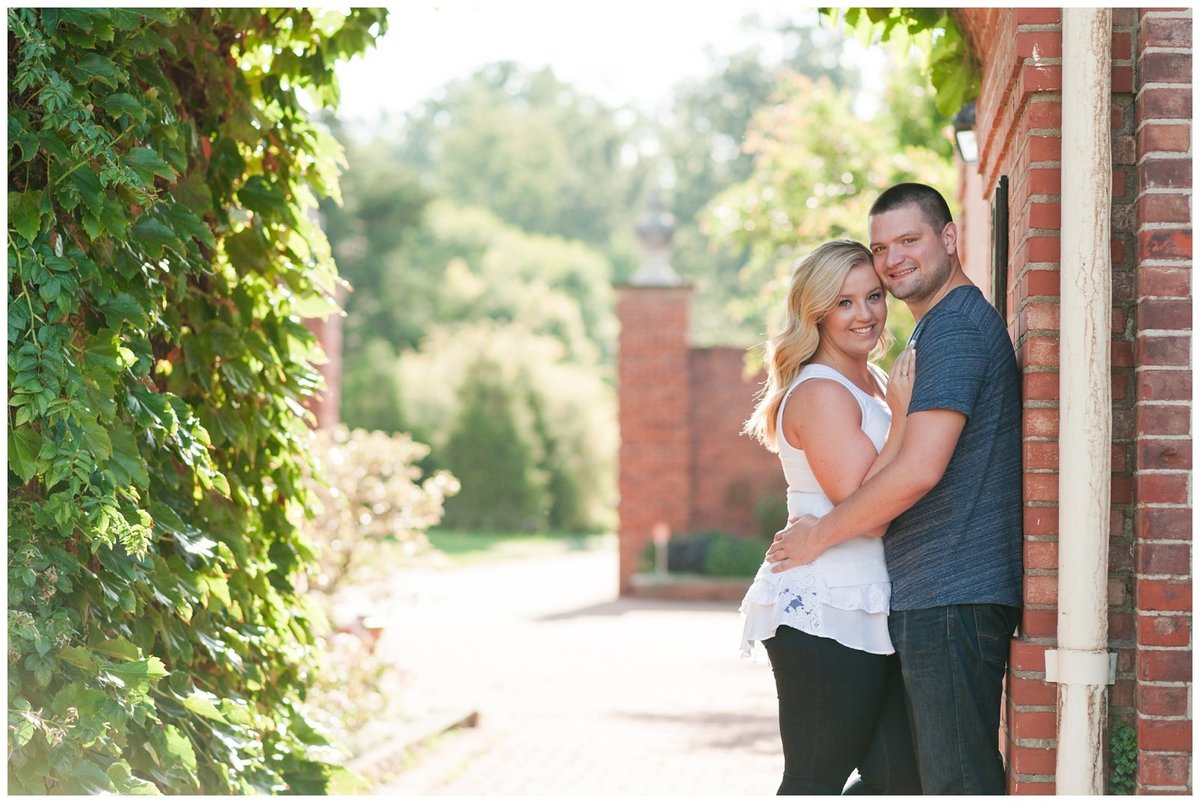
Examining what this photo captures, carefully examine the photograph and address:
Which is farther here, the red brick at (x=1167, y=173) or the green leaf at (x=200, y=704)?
the green leaf at (x=200, y=704)

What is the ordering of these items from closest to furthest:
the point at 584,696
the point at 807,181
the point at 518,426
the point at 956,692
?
1. the point at 956,692
2. the point at 584,696
3. the point at 807,181
4. the point at 518,426

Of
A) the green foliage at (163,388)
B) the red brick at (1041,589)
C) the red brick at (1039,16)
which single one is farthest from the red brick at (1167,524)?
the green foliage at (163,388)

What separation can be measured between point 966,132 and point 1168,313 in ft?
11.8

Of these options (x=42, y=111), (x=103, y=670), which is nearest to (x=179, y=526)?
(x=103, y=670)

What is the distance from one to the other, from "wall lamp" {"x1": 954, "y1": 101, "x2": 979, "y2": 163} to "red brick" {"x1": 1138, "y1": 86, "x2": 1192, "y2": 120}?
11.2 feet

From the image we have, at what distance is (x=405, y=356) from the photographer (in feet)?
117

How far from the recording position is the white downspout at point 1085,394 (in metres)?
3.06

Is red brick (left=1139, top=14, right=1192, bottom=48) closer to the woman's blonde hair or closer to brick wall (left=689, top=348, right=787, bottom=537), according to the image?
the woman's blonde hair

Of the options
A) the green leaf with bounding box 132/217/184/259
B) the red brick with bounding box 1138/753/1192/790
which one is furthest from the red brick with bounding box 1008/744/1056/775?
the green leaf with bounding box 132/217/184/259

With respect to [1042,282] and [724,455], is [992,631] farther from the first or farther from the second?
[724,455]

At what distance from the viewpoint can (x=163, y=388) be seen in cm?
399

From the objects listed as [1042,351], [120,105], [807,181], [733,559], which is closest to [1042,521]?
[1042,351]

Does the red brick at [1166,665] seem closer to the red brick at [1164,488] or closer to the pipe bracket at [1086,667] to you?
the pipe bracket at [1086,667]

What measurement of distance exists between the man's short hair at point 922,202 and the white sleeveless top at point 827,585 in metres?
0.43
